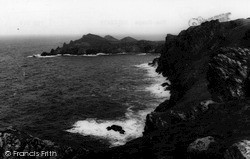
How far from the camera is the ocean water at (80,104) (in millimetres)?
48188

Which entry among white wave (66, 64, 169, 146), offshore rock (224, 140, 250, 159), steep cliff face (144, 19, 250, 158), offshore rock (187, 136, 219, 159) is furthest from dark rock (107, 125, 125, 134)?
offshore rock (224, 140, 250, 159)

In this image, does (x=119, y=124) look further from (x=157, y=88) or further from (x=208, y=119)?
(x=157, y=88)

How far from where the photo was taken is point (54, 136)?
4681 centimetres

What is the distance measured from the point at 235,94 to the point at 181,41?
65.2 meters

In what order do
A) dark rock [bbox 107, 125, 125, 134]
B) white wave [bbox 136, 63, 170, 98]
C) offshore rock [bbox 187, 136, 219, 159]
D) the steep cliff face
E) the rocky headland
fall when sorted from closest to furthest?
offshore rock [bbox 187, 136, 219, 159] → the rocky headland → the steep cliff face → dark rock [bbox 107, 125, 125, 134] → white wave [bbox 136, 63, 170, 98]

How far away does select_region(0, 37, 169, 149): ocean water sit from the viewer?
4819 centimetres

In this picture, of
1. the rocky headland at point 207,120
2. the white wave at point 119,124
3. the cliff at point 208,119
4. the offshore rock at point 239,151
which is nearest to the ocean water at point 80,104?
the white wave at point 119,124

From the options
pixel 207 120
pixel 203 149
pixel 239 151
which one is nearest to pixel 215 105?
pixel 207 120

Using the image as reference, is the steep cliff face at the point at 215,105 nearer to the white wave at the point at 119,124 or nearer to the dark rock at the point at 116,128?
the white wave at the point at 119,124

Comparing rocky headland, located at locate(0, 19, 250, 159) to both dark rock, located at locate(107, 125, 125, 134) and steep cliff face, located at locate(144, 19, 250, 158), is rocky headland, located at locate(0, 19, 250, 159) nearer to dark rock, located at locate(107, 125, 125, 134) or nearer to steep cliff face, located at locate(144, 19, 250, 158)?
steep cliff face, located at locate(144, 19, 250, 158)

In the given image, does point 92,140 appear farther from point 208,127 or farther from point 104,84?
point 104,84

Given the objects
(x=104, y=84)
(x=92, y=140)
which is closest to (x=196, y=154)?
(x=92, y=140)

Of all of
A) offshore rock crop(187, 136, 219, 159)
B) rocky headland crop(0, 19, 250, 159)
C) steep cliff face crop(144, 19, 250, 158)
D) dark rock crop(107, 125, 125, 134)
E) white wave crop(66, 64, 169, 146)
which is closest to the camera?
offshore rock crop(187, 136, 219, 159)

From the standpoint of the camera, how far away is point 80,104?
215 ft
